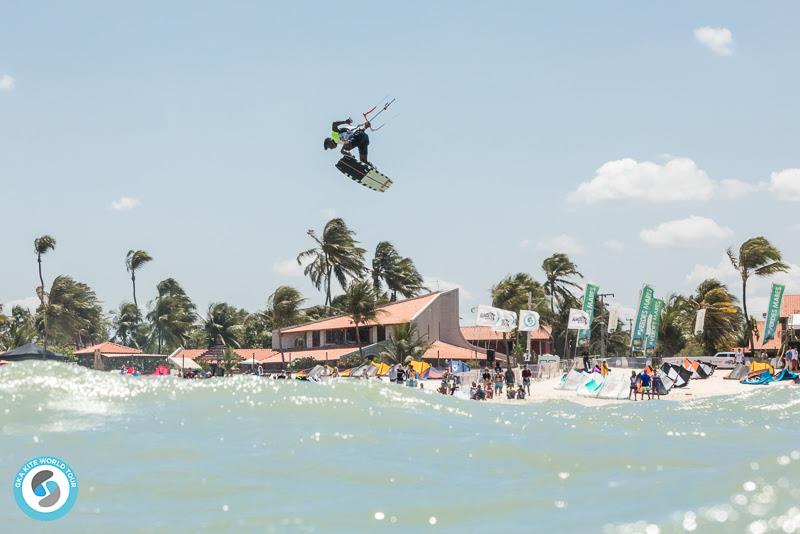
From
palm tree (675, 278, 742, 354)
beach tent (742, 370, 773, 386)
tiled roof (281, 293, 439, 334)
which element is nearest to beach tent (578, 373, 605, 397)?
beach tent (742, 370, 773, 386)

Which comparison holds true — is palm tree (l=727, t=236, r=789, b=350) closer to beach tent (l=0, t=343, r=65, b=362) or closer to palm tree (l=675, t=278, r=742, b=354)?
palm tree (l=675, t=278, r=742, b=354)

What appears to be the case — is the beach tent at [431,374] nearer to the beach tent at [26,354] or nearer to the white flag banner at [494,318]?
the white flag banner at [494,318]

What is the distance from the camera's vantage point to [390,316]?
65.8m

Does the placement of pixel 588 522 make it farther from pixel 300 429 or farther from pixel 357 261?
pixel 357 261

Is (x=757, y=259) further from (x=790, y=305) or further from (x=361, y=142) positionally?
(x=361, y=142)

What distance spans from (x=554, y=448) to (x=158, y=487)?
7.05 metres

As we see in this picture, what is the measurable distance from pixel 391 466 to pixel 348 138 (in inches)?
291

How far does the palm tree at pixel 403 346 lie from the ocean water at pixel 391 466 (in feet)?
105

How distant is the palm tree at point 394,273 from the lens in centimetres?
8638

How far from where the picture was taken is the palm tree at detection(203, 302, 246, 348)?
3607 inches

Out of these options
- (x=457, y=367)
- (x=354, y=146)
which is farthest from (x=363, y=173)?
(x=457, y=367)

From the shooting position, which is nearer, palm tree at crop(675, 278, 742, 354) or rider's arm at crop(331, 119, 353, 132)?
rider's arm at crop(331, 119, 353, 132)

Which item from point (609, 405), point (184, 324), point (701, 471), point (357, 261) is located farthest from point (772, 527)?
point (184, 324)

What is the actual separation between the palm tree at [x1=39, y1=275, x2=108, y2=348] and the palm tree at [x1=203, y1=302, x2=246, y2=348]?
1622 cm
